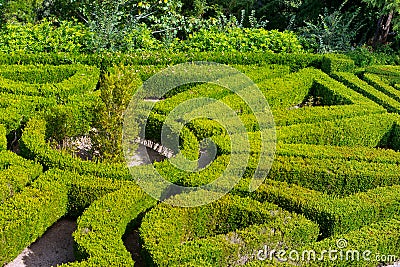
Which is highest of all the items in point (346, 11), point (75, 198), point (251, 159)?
point (346, 11)

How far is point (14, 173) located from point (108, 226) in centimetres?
185

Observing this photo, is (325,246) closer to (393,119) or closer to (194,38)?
(393,119)

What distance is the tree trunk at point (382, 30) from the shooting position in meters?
16.5

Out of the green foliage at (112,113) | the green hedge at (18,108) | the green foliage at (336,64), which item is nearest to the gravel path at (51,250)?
the green foliage at (112,113)

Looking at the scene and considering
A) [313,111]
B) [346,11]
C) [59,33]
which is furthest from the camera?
[346,11]

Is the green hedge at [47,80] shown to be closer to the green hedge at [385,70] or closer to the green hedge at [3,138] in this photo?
the green hedge at [3,138]

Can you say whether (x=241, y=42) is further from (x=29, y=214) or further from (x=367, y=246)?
(x=29, y=214)

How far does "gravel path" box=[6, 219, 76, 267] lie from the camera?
22.5 ft

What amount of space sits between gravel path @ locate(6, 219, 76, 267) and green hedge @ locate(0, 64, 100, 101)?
3.35 meters

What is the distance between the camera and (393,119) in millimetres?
10312

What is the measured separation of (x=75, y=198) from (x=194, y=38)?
305 inches

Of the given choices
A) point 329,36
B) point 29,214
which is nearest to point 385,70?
point 329,36

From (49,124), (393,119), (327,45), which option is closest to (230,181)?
(49,124)

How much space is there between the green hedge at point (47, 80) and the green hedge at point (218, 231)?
4.39 meters
